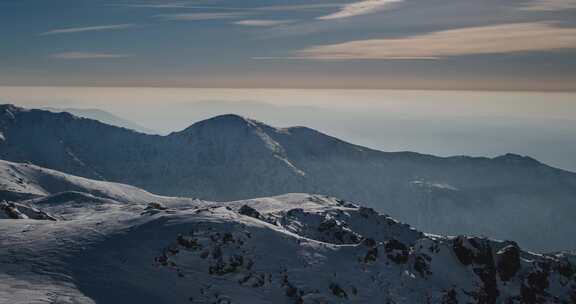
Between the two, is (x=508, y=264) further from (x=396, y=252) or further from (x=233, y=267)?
(x=233, y=267)

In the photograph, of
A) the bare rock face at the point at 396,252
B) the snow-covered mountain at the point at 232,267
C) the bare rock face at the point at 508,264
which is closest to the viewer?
the snow-covered mountain at the point at 232,267

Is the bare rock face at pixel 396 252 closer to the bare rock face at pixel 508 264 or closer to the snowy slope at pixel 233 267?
the snowy slope at pixel 233 267

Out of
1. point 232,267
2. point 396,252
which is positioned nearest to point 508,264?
point 396,252

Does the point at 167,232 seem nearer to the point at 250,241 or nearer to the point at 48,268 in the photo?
the point at 250,241

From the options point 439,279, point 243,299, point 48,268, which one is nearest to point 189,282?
point 243,299

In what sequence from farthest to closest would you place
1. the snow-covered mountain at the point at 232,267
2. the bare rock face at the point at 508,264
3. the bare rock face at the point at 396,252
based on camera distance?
the bare rock face at the point at 508,264 → the bare rock face at the point at 396,252 → the snow-covered mountain at the point at 232,267

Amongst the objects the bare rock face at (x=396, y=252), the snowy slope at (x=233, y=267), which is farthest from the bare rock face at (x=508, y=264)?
the bare rock face at (x=396, y=252)

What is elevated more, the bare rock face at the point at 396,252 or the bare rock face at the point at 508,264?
the bare rock face at the point at 396,252
